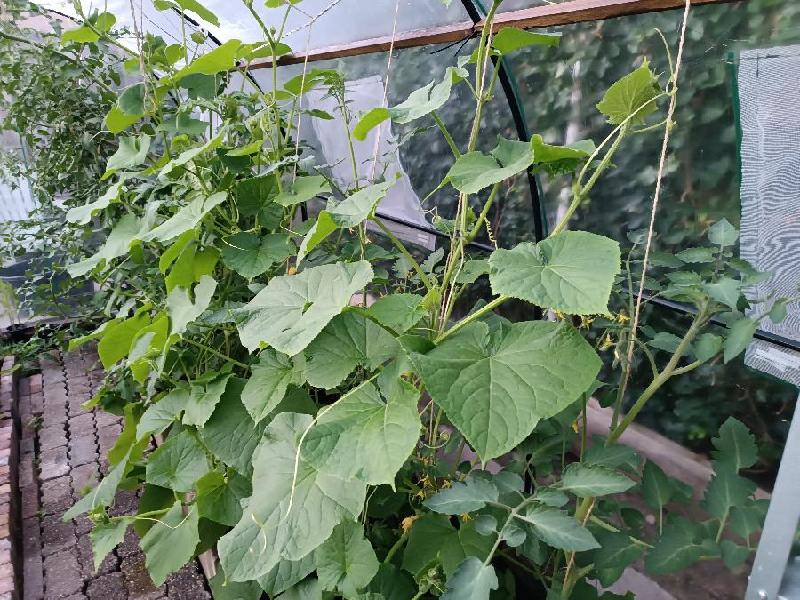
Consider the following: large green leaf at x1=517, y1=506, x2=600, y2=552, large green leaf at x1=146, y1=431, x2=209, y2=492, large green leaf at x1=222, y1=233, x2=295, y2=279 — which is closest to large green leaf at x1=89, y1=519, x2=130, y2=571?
large green leaf at x1=146, y1=431, x2=209, y2=492

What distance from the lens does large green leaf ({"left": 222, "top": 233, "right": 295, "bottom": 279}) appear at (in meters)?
1.28

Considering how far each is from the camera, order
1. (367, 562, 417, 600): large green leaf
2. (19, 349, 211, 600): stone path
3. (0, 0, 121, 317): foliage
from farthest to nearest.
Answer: (0, 0, 121, 317): foliage → (19, 349, 211, 600): stone path → (367, 562, 417, 600): large green leaf

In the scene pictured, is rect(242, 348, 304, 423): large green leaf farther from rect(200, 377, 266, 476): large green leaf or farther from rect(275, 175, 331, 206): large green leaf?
rect(275, 175, 331, 206): large green leaf

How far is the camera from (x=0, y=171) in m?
3.33

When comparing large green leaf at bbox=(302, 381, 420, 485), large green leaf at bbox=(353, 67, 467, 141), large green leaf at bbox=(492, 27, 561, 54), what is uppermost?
large green leaf at bbox=(492, 27, 561, 54)

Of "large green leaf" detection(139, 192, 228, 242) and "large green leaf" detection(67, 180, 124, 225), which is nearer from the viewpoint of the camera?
"large green leaf" detection(139, 192, 228, 242)

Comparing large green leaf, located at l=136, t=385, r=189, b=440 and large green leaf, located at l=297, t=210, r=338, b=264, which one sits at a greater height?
large green leaf, located at l=297, t=210, r=338, b=264

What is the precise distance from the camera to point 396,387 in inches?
34.2

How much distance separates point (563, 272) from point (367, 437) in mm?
347

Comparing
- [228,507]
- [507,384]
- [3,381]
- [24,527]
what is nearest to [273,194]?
[228,507]

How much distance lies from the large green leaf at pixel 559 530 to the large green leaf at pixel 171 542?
2.90 ft

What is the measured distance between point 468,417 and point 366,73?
202 centimetres

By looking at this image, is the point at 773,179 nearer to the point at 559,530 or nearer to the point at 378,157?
the point at 559,530

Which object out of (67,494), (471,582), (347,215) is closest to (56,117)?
(67,494)
